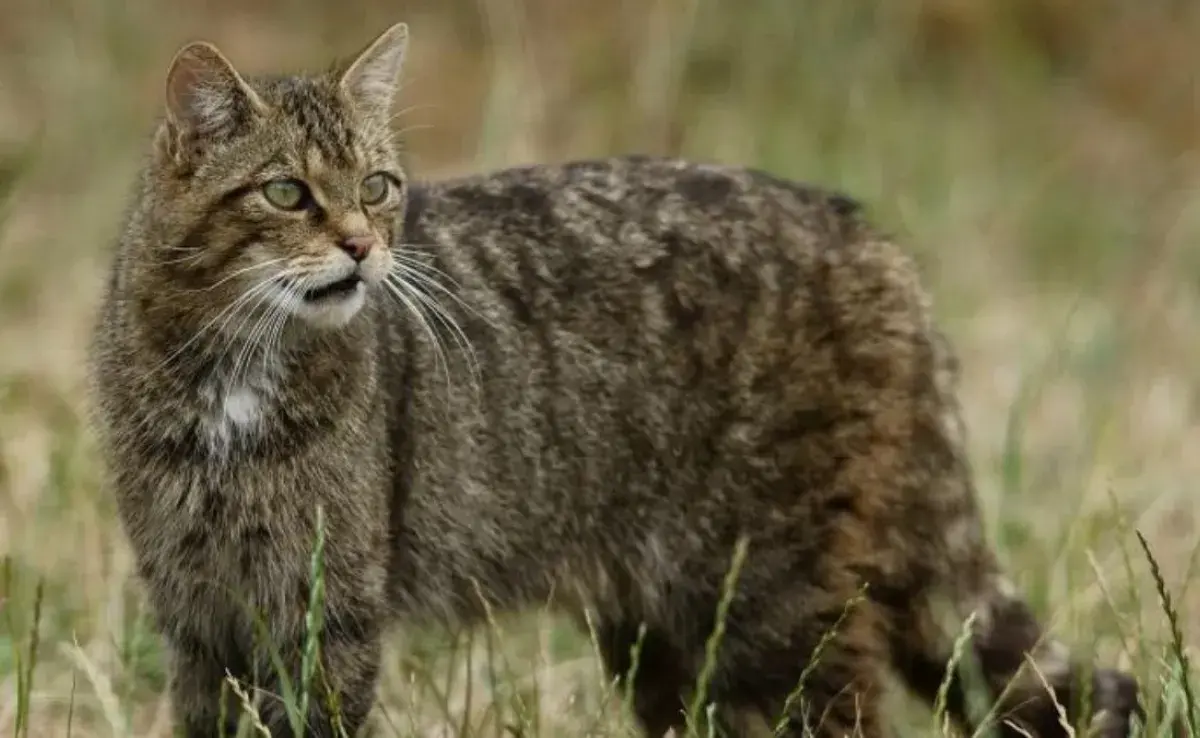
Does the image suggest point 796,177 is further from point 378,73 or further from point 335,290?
point 335,290

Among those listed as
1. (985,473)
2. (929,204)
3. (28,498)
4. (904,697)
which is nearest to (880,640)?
(904,697)

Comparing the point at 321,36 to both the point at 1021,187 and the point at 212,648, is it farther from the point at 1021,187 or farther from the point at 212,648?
the point at 212,648

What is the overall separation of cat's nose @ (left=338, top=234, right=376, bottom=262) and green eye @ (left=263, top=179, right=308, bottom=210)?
13cm

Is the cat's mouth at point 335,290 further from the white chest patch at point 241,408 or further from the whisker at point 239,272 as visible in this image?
the white chest patch at point 241,408

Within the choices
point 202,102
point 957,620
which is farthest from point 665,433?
point 202,102

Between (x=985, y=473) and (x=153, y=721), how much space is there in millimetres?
2639

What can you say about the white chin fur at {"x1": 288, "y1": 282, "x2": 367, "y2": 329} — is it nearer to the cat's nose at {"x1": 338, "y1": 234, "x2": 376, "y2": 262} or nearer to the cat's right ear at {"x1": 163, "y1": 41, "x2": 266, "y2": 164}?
the cat's nose at {"x1": 338, "y1": 234, "x2": 376, "y2": 262}

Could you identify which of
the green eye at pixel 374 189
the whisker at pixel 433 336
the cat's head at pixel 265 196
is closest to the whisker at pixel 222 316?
the cat's head at pixel 265 196

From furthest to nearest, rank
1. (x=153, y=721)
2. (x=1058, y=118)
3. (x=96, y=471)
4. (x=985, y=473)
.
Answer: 1. (x=1058, y=118)
2. (x=985, y=473)
3. (x=96, y=471)
4. (x=153, y=721)

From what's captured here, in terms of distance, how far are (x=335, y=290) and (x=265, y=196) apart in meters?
0.21

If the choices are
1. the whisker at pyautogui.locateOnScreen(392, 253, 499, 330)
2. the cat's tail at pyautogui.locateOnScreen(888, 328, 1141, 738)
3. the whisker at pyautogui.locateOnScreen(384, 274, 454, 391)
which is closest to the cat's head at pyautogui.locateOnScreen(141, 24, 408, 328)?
the whisker at pyautogui.locateOnScreen(392, 253, 499, 330)

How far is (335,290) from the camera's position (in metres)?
3.34

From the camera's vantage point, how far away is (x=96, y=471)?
479 cm

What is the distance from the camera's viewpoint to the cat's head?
3311mm
